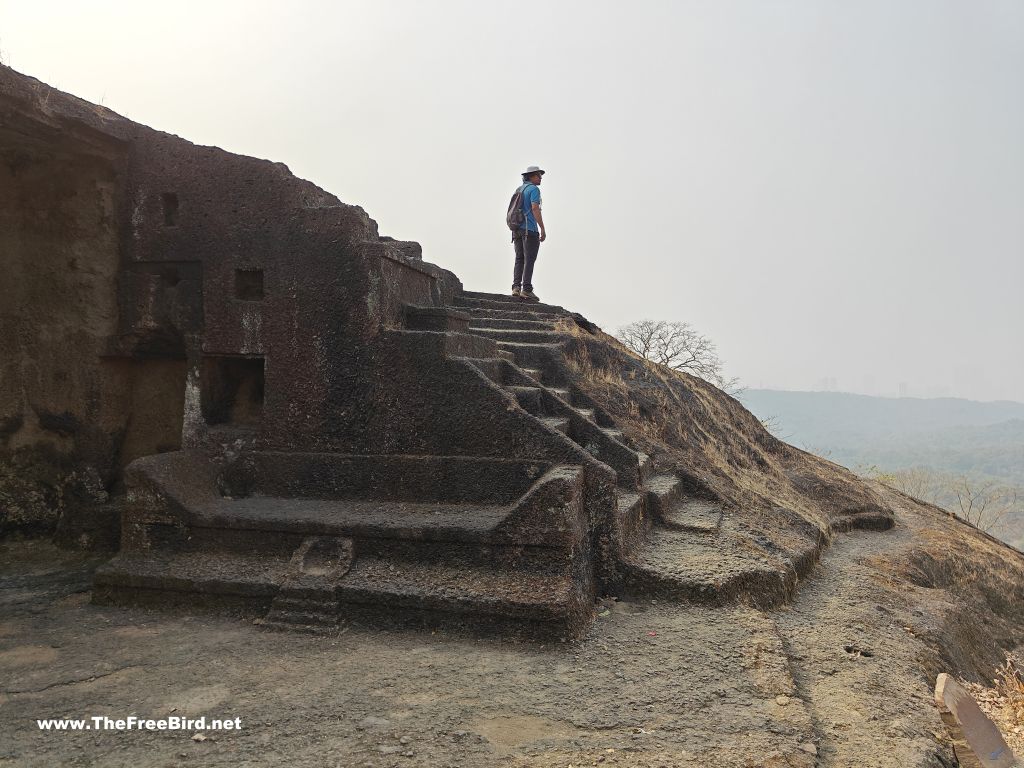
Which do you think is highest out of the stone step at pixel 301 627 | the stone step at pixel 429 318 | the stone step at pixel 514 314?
the stone step at pixel 514 314

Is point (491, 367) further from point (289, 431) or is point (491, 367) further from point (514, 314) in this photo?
point (514, 314)

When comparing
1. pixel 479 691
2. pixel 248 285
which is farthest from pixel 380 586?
pixel 248 285

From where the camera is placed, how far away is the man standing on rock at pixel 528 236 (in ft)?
29.0

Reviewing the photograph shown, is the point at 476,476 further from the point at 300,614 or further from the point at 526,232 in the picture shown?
the point at 526,232

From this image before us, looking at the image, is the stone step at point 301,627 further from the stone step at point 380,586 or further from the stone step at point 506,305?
the stone step at point 506,305

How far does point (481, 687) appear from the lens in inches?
125

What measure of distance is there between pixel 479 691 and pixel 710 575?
1645 mm

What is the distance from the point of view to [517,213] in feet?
29.3

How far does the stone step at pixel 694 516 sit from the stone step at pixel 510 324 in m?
2.80

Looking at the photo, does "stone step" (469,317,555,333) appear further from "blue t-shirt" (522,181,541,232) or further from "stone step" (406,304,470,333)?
"stone step" (406,304,470,333)

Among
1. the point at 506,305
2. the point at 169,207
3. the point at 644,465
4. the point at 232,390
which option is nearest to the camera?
the point at 169,207

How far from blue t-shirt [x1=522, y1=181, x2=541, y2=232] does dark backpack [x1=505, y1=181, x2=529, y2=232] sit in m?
0.04

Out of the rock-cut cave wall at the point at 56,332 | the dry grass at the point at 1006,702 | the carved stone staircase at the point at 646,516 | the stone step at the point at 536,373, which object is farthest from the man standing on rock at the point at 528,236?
the dry grass at the point at 1006,702

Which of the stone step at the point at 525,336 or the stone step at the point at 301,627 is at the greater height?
the stone step at the point at 525,336
